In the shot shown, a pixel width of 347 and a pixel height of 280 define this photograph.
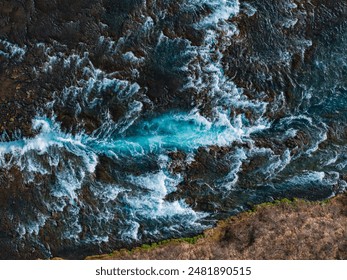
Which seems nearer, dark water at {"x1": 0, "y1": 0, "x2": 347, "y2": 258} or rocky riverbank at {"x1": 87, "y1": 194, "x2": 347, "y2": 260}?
rocky riverbank at {"x1": 87, "y1": 194, "x2": 347, "y2": 260}

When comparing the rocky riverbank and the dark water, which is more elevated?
the dark water

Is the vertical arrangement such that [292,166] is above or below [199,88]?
below

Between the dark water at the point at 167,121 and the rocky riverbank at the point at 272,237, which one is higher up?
the dark water at the point at 167,121

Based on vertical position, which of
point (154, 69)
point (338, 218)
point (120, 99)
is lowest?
point (338, 218)

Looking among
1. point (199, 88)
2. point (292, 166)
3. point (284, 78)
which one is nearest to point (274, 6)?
point (284, 78)
